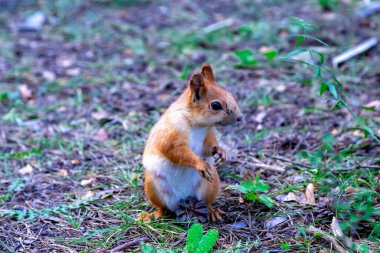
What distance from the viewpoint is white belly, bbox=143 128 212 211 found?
9.04ft

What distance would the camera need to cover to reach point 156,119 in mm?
4230

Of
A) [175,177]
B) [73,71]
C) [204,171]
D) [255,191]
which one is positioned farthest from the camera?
[73,71]

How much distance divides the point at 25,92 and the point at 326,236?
11.0 feet

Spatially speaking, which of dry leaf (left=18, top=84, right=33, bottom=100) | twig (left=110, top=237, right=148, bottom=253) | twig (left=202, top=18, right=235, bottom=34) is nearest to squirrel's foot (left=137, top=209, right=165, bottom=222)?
twig (left=110, top=237, right=148, bottom=253)

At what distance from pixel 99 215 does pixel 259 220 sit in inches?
34.4

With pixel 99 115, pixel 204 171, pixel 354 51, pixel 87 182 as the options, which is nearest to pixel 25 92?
pixel 99 115

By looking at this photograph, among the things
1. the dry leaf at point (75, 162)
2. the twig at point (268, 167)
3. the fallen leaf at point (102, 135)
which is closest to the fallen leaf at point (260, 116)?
the twig at point (268, 167)

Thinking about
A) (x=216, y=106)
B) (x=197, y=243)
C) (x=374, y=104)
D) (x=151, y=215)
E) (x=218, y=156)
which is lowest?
(x=374, y=104)

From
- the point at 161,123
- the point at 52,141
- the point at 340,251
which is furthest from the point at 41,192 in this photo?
the point at 340,251

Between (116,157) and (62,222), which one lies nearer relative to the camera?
(62,222)

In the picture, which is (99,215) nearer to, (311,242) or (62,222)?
(62,222)

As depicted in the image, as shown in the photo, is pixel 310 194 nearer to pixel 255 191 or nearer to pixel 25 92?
pixel 255 191

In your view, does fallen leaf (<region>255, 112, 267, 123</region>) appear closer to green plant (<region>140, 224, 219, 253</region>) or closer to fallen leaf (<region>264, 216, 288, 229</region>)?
fallen leaf (<region>264, 216, 288, 229</region>)

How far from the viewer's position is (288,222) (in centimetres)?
272
